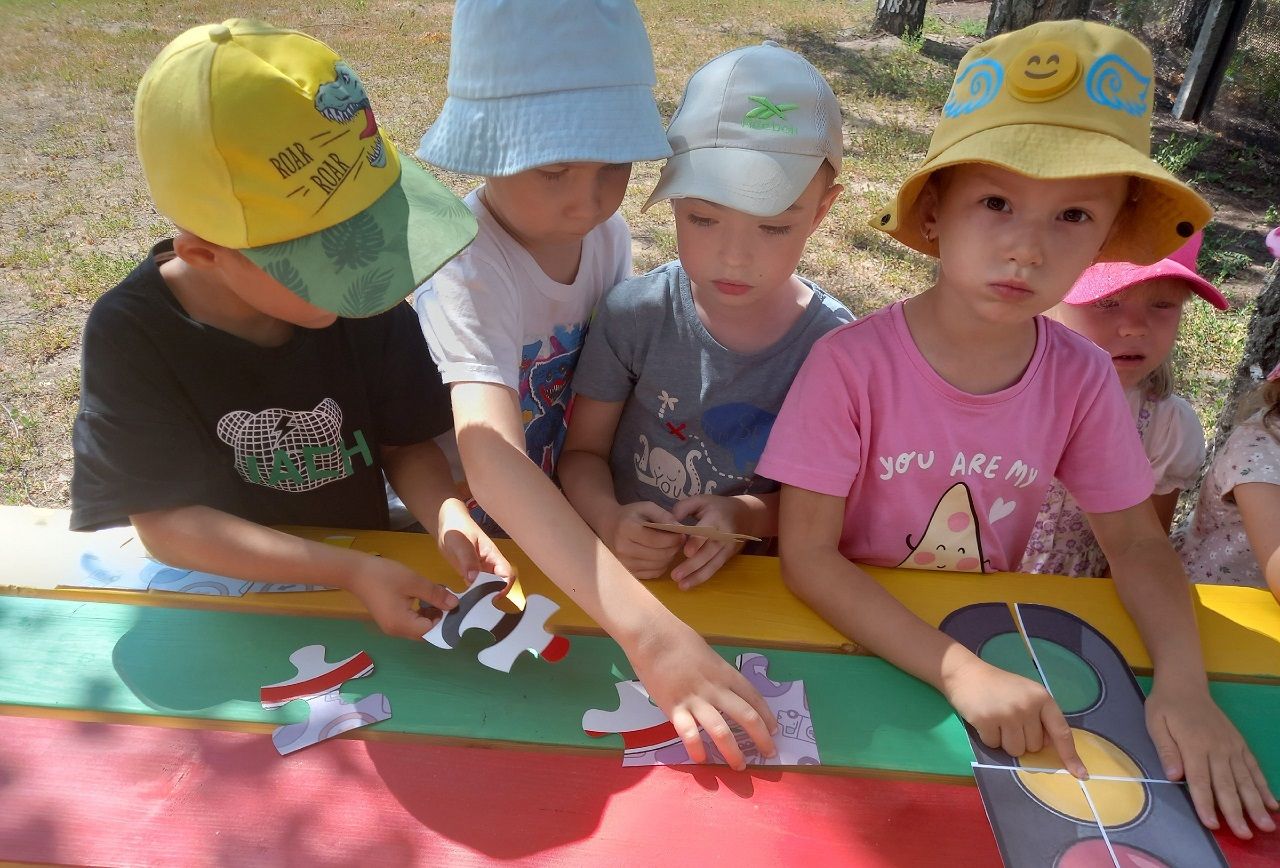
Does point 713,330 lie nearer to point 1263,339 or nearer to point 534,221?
point 534,221

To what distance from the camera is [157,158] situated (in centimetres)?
137

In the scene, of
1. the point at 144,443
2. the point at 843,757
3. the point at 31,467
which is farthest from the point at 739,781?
the point at 31,467

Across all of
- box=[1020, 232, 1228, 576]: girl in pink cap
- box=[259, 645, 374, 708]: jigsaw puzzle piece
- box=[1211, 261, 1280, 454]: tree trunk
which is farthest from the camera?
box=[1211, 261, 1280, 454]: tree trunk

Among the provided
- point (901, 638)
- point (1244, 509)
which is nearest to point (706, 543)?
point (901, 638)

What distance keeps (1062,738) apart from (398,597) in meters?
1.03

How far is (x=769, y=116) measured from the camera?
1.71m

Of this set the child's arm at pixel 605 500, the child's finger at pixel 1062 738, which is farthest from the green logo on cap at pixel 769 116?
the child's finger at pixel 1062 738

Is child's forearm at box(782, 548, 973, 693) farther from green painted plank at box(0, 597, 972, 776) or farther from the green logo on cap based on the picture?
the green logo on cap

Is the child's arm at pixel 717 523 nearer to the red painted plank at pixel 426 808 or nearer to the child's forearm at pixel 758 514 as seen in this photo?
the child's forearm at pixel 758 514

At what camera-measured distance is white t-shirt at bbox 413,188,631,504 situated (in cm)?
167

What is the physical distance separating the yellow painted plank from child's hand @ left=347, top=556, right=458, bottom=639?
6cm

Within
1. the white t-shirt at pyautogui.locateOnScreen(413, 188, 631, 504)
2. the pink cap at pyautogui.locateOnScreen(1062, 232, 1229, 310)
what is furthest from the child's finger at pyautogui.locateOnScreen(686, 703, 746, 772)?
the pink cap at pyautogui.locateOnScreen(1062, 232, 1229, 310)

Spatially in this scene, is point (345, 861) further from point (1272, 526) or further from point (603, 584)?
point (1272, 526)

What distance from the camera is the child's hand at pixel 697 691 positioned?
129cm
